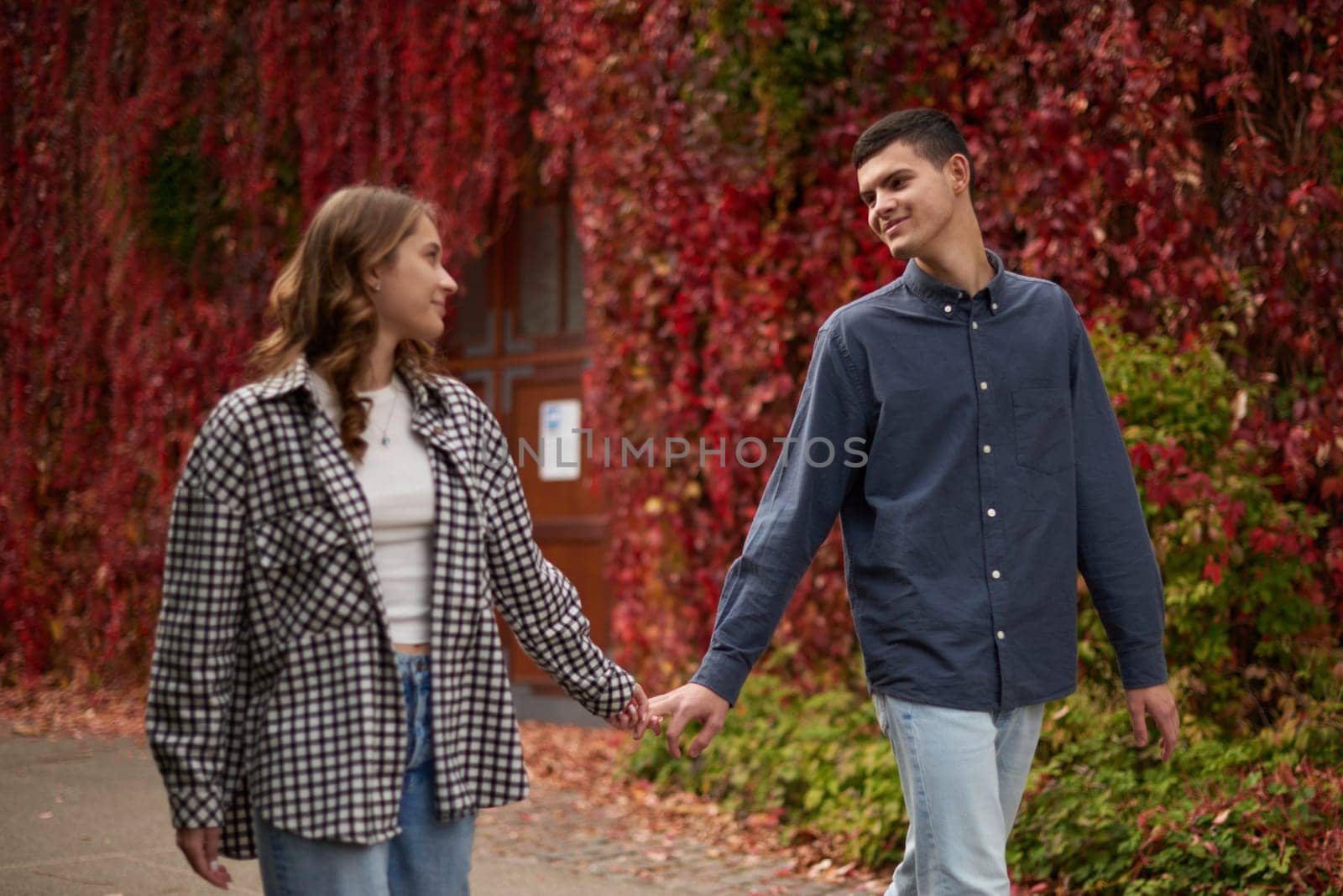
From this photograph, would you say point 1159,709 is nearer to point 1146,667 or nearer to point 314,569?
point 1146,667

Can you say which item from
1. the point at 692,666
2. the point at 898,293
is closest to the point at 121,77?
the point at 692,666

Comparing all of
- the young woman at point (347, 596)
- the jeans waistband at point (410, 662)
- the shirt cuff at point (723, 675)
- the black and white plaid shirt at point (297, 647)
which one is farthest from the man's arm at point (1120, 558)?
the jeans waistband at point (410, 662)

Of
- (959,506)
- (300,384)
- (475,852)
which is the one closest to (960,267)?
(959,506)

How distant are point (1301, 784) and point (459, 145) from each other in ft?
20.1

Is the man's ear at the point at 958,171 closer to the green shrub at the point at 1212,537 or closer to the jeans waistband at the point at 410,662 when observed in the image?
the jeans waistband at the point at 410,662

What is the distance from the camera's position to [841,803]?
5523 mm

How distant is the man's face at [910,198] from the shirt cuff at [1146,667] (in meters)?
0.92

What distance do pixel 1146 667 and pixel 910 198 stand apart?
1.06 meters

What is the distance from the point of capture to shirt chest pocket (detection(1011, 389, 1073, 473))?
9.59 ft

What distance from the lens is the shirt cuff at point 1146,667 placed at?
2994 mm

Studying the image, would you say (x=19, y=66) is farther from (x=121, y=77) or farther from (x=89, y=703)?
(x=89, y=703)

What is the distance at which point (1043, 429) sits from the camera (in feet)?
9.65

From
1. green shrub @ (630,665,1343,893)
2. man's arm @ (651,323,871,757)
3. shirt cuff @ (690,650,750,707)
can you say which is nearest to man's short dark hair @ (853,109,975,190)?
man's arm @ (651,323,871,757)

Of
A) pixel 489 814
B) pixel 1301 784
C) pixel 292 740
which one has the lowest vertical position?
pixel 489 814
